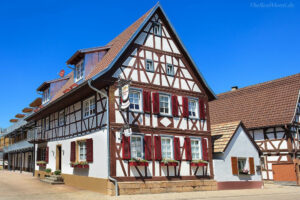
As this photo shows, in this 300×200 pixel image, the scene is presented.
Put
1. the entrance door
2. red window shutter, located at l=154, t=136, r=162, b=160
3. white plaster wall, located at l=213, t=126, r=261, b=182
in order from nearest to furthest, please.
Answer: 1. red window shutter, located at l=154, t=136, r=162, b=160
2. white plaster wall, located at l=213, t=126, r=261, b=182
3. the entrance door

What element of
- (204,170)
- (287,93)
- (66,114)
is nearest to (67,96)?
(66,114)

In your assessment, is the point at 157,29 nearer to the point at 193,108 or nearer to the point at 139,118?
the point at 193,108

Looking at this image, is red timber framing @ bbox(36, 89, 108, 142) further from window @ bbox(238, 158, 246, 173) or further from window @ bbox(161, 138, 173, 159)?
window @ bbox(238, 158, 246, 173)

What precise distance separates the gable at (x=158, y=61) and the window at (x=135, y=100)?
757mm

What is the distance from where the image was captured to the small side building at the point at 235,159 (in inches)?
789

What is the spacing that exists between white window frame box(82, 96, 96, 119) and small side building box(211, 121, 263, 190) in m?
8.22

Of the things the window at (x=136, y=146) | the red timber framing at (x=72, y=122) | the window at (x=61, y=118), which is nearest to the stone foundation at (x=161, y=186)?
the window at (x=136, y=146)

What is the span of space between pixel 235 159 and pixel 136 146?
290 inches

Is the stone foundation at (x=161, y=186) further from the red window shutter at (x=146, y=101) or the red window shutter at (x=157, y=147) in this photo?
the red window shutter at (x=146, y=101)

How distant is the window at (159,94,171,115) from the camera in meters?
18.8

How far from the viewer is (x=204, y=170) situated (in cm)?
1942

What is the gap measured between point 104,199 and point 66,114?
8.85m

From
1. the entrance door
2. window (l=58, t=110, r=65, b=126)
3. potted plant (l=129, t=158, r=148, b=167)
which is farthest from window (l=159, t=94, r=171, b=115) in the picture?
the entrance door

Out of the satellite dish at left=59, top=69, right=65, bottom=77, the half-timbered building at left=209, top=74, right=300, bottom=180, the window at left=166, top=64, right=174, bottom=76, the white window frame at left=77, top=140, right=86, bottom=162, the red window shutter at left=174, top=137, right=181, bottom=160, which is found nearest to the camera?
the red window shutter at left=174, top=137, right=181, bottom=160
